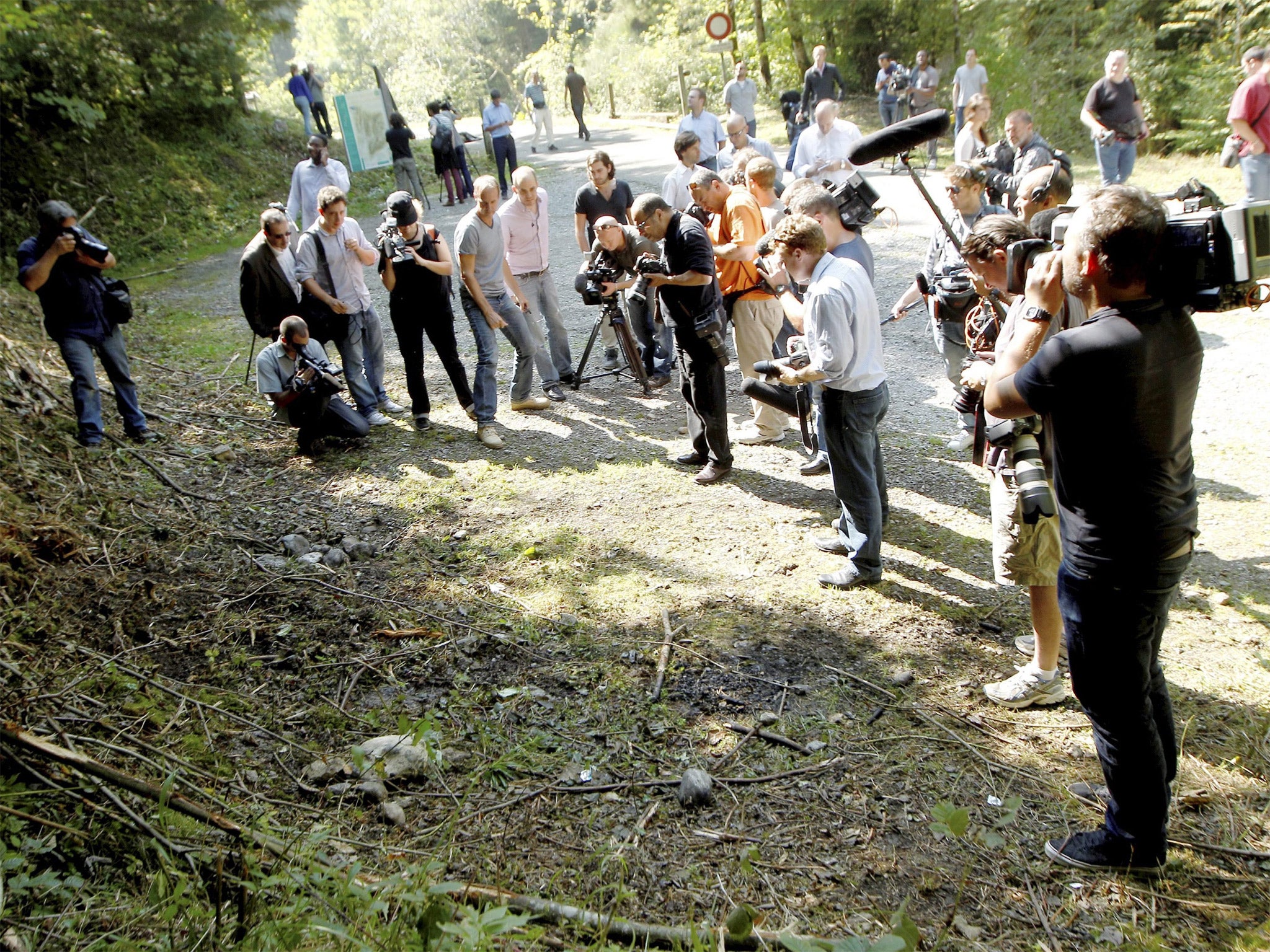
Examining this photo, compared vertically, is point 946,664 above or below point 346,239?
below

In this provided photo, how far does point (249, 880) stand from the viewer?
2.64 m

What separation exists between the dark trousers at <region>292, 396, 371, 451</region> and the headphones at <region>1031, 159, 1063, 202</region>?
16.9ft

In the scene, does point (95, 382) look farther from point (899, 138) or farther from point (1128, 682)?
point (1128, 682)

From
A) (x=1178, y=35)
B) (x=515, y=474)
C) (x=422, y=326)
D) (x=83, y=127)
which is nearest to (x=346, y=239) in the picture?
(x=422, y=326)

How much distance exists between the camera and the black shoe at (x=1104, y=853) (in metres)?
2.91

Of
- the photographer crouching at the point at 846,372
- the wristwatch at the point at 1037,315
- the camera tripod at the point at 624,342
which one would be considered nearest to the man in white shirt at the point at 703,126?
the camera tripod at the point at 624,342

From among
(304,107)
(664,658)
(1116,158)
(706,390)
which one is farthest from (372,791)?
(304,107)

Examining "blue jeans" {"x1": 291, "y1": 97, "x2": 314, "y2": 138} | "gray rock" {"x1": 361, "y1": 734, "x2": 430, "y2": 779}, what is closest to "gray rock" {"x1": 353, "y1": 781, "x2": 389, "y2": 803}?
"gray rock" {"x1": 361, "y1": 734, "x2": 430, "y2": 779}

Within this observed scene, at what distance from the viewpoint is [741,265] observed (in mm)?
6469

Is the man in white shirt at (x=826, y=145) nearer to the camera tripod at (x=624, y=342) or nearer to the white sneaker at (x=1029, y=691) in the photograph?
the camera tripod at (x=624, y=342)

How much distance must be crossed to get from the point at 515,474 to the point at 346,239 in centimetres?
247

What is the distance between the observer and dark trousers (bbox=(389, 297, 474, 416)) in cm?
714

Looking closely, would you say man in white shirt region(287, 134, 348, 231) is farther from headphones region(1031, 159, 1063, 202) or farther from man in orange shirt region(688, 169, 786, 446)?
headphones region(1031, 159, 1063, 202)

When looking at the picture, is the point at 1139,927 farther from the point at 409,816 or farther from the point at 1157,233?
the point at 409,816
